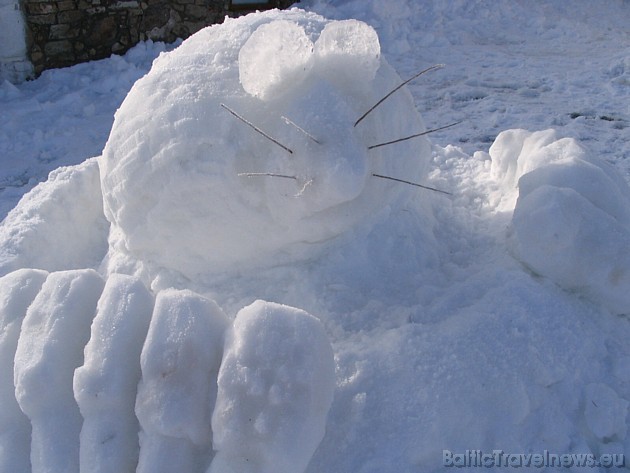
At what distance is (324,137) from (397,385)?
2.05 feet

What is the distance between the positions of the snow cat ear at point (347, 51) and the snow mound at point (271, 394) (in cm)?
69

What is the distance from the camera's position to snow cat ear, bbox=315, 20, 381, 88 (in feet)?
5.49

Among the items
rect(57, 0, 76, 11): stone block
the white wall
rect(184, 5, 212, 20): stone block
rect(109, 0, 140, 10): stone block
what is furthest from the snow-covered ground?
rect(184, 5, 212, 20): stone block

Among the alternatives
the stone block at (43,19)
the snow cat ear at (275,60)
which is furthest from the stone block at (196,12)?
the snow cat ear at (275,60)

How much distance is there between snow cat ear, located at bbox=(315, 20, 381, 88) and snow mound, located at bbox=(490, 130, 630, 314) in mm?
598

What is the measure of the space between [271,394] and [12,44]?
4.58 meters

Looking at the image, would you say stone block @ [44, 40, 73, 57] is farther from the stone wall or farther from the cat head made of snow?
the cat head made of snow

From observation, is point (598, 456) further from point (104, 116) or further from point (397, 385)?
point (104, 116)

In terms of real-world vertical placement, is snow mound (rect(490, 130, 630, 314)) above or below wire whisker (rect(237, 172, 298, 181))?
below

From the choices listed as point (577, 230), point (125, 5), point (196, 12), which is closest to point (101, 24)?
point (125, 5)

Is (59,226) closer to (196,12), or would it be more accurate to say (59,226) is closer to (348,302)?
(348,302)

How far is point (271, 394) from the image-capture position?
1280 mm

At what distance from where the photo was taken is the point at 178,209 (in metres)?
1.72

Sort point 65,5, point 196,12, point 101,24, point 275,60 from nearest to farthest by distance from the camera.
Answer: point 275,60 < point 65,5 < point 101,24 < point 196,12
